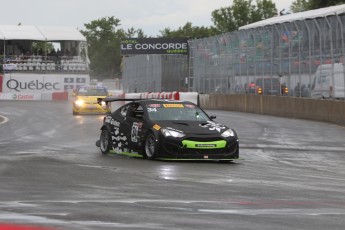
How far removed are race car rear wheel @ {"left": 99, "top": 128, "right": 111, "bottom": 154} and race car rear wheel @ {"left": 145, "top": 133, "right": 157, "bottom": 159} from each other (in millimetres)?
1695

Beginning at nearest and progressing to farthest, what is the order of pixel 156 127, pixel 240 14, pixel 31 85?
pixel 156 127
pixel 31 85
pixel 240 14

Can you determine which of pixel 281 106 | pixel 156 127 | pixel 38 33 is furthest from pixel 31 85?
pixel 156 127

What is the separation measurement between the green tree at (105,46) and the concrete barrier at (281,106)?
10585cm

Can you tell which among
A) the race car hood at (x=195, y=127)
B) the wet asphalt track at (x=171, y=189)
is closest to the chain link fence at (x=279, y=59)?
the wet asphalt track at (x=171, y=189)

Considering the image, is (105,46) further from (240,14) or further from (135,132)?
(135,132)

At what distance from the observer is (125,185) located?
1052 centimetres

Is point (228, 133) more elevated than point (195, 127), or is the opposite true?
point (195, 127)

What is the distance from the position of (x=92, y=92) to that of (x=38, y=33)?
3812 cm

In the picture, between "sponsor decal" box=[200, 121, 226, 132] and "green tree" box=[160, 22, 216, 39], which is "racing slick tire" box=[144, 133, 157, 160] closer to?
"sponsor decal" box=[200, 121, 226, 132]

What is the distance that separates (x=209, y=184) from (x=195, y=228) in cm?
414

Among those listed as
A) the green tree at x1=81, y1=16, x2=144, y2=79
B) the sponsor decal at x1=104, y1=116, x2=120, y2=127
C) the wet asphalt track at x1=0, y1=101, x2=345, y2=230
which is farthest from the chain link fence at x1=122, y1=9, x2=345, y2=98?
the green tree at x1=81, y1=16, x2=144, y2=79

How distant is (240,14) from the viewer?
101500 mm

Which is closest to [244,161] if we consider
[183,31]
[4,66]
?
[4,66]

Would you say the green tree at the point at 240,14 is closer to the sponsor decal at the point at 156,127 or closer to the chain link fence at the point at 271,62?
the chain link fence at the point at 271,62
